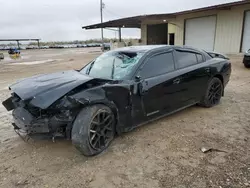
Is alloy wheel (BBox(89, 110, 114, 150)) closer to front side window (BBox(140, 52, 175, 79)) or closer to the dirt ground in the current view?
the dirt ground

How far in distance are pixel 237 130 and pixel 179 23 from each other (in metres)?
18.0

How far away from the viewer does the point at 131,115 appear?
3.49m

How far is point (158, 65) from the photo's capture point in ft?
12.9

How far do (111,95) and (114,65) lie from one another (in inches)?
37.5

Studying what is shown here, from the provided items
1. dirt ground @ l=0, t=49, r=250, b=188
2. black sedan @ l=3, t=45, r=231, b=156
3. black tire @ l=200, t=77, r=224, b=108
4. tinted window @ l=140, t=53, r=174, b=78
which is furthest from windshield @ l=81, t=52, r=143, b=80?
black tire @ l=200, t=77, r=224, b=108

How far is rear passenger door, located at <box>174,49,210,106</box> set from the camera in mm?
4277

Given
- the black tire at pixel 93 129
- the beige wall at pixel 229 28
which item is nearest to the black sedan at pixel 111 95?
the black tire at pixel 93 129

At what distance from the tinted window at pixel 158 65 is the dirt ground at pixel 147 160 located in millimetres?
1023

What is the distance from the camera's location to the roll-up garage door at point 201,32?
17844 mm

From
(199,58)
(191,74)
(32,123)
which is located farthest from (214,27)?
(32,123)

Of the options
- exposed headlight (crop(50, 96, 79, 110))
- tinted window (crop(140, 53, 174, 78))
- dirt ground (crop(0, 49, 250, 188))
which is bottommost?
dirt ground (crop(0, 49, 250, 188))

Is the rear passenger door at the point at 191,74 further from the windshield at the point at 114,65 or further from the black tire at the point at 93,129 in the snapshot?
the black tire at the point at 93,129

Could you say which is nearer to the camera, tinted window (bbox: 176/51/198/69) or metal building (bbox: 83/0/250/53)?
tinted window (bbox: 176/51/198/69)

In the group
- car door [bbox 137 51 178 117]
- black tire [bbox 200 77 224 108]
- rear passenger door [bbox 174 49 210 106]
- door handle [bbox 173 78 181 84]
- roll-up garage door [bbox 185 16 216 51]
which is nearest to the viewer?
car door [bbox 137 51 178 117]
